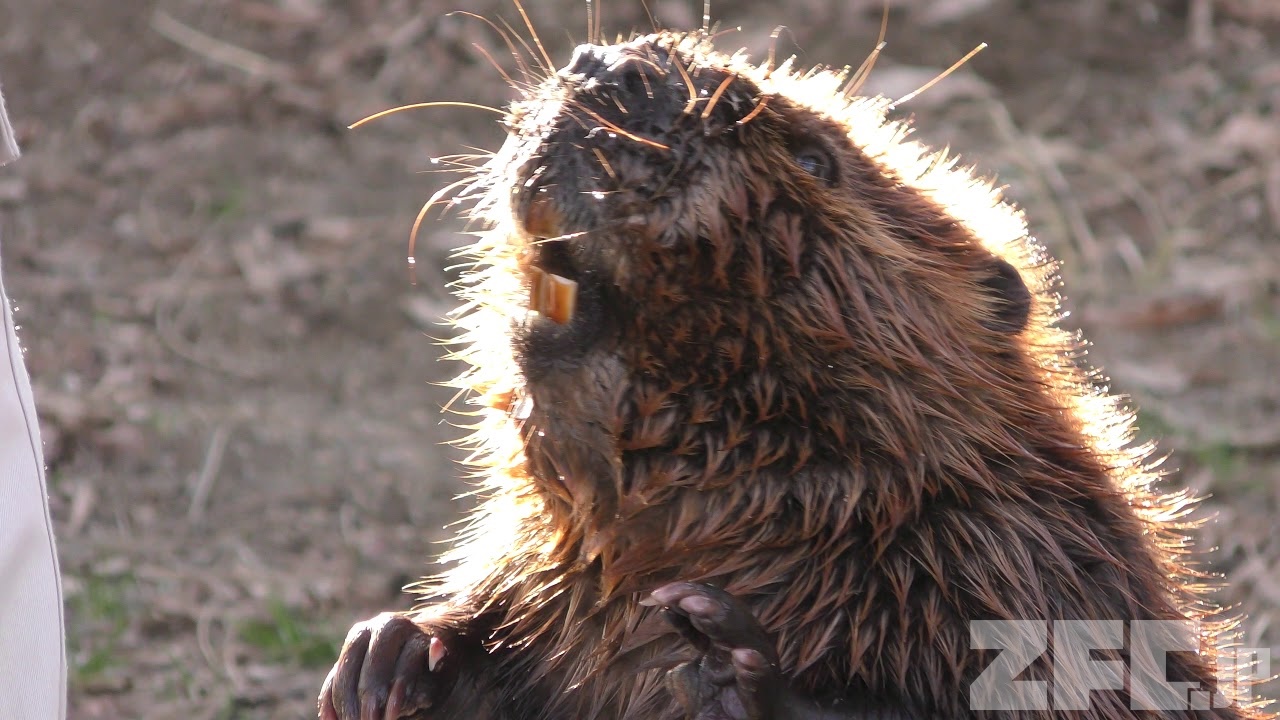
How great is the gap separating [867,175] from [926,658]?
80 centimetres

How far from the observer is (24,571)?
85.4 inches

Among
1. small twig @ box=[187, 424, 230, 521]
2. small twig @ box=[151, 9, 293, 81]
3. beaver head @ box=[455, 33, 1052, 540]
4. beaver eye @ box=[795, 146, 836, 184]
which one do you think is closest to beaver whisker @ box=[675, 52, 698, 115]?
beaver head @ box=[455, 33, 1052, 540]

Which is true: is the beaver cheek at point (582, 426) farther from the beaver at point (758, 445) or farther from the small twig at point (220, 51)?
the small twig at point (220, 51)

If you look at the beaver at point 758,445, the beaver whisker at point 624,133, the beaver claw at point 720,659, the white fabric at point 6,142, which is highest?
the beaver whisker at point 624,133

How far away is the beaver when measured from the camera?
2.19m

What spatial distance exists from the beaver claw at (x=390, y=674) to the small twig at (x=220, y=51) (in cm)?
411

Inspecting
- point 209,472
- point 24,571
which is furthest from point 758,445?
point 209,472

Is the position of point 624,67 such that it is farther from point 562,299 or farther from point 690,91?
point 562,299

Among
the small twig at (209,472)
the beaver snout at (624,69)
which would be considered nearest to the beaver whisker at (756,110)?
the beaver snout at (624,69)

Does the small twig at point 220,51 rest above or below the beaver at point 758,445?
above

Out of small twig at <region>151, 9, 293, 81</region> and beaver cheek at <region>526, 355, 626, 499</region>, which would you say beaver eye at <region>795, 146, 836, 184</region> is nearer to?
beaver cheek at <region>526, 355, 626, 499</region>

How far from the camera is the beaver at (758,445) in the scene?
2193 mm

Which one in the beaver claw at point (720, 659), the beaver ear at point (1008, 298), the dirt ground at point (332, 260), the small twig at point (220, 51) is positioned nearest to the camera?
the beaver claw at point (720, 659)

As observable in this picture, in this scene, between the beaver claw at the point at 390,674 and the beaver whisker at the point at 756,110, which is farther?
the beaver claw at the point at 390,674
